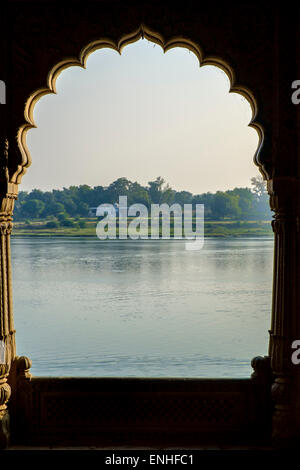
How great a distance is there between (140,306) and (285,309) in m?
7.41

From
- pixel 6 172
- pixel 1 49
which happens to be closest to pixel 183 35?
pixel 1 49

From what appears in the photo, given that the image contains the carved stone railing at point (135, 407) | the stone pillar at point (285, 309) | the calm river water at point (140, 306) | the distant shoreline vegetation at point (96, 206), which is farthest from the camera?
the calm river water at point (140, 306)

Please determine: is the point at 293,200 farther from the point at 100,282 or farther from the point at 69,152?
the point at 69,152

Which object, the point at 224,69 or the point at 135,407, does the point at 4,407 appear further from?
the point at 224,69

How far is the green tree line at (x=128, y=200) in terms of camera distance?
4.88m

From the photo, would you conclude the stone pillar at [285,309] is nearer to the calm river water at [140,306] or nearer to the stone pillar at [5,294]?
the stone pillar at [5,294]

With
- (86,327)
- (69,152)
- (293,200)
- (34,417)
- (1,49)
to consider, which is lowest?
(86,327)

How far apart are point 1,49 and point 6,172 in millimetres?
700

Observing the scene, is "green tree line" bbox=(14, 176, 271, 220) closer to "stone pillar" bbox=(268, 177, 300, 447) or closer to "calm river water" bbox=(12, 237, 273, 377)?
"calm river water" bbox=(12, 237, 273, 377)

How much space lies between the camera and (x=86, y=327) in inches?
312

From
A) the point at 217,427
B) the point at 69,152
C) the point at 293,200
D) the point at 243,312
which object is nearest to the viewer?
the point at 293,200

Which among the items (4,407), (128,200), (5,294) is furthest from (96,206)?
(4,407)

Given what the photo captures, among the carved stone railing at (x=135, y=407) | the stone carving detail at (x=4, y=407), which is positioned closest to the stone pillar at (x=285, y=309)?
the carved stone railing at (x=135, y=407)

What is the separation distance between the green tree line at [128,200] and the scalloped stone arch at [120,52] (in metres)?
1.71
